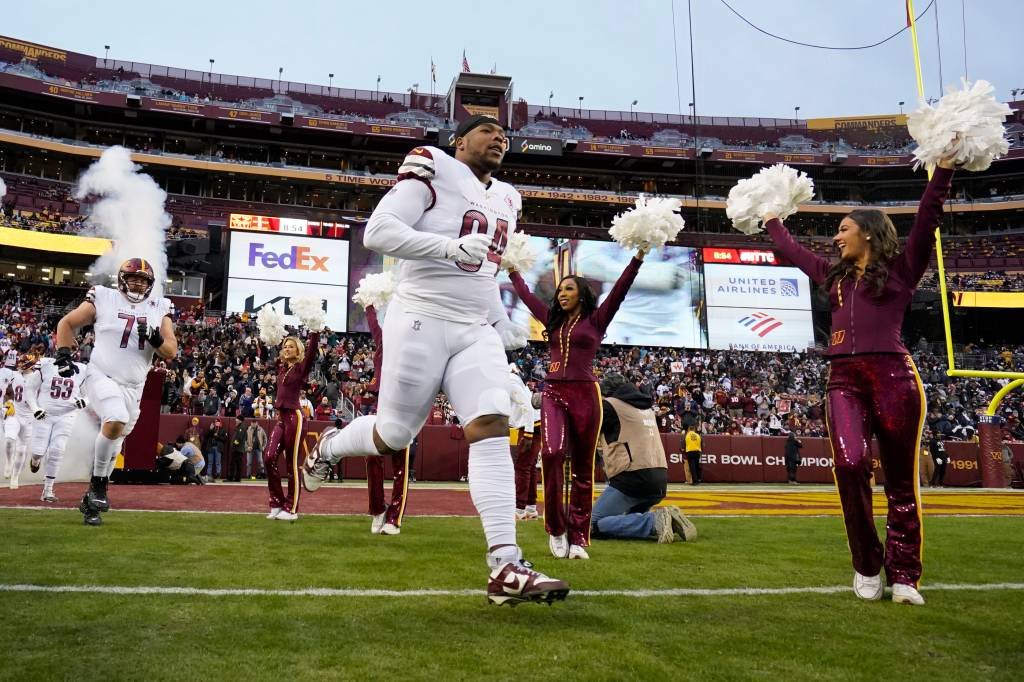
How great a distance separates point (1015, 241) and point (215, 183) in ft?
174

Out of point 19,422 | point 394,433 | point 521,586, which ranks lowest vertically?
point 521,586

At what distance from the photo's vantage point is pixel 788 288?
38688 mm

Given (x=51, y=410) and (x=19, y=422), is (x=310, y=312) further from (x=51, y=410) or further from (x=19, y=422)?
(x=19, y=422)

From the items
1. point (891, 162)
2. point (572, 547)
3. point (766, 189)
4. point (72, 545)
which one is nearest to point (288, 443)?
point (72, 545)

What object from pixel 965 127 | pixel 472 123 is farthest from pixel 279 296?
pixel 965 127

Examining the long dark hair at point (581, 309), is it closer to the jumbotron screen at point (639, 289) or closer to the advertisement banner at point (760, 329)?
the jumbotron screen at point (639, 289)

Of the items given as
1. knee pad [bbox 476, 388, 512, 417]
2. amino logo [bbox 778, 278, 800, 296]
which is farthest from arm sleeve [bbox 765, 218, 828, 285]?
amino logo [bbox 778, 278, 800, 296]

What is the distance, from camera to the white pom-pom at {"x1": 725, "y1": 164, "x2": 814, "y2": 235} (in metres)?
4.64

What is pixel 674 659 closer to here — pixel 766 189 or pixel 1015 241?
pixel 766 189

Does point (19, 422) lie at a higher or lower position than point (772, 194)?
lower

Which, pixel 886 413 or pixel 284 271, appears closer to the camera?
pixel 886 413

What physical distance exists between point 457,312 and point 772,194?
7.18ft

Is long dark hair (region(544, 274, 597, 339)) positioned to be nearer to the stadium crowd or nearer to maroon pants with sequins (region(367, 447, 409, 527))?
maroon pants with sequins (region(367, 447, 409, 527))

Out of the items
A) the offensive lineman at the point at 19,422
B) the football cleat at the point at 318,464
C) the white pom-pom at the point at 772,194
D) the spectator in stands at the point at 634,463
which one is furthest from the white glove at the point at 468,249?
the offensive lineman at the point at 19,422
